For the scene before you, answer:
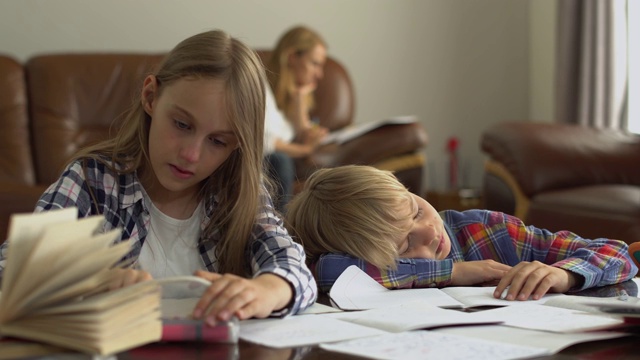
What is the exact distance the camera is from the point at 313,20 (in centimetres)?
520

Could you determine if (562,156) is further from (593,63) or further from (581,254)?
(581,254)

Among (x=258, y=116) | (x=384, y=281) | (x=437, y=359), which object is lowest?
(x=384, y=281)

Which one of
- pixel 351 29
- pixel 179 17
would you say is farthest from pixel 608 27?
pixel 179 17

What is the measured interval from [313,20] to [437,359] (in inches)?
170

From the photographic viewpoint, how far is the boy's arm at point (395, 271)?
1560mm

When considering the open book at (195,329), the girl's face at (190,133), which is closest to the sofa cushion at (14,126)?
the girl's face at (190,133)

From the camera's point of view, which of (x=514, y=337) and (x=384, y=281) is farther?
(x=384, y=281)

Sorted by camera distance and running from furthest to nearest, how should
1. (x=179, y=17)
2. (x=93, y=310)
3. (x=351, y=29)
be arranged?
(x=351, y=29)
(x=179, y=17)
(x=93, y=310)

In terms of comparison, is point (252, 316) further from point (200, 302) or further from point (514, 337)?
point (514, 337)

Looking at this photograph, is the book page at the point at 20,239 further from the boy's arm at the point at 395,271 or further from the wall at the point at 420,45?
the wall at the point at 420,45

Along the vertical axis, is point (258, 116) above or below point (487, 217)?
above

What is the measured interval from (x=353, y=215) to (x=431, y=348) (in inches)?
21.5

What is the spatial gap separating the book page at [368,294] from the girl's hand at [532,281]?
90 millimetres

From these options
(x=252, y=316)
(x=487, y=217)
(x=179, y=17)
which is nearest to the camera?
(x=252, y=316)
